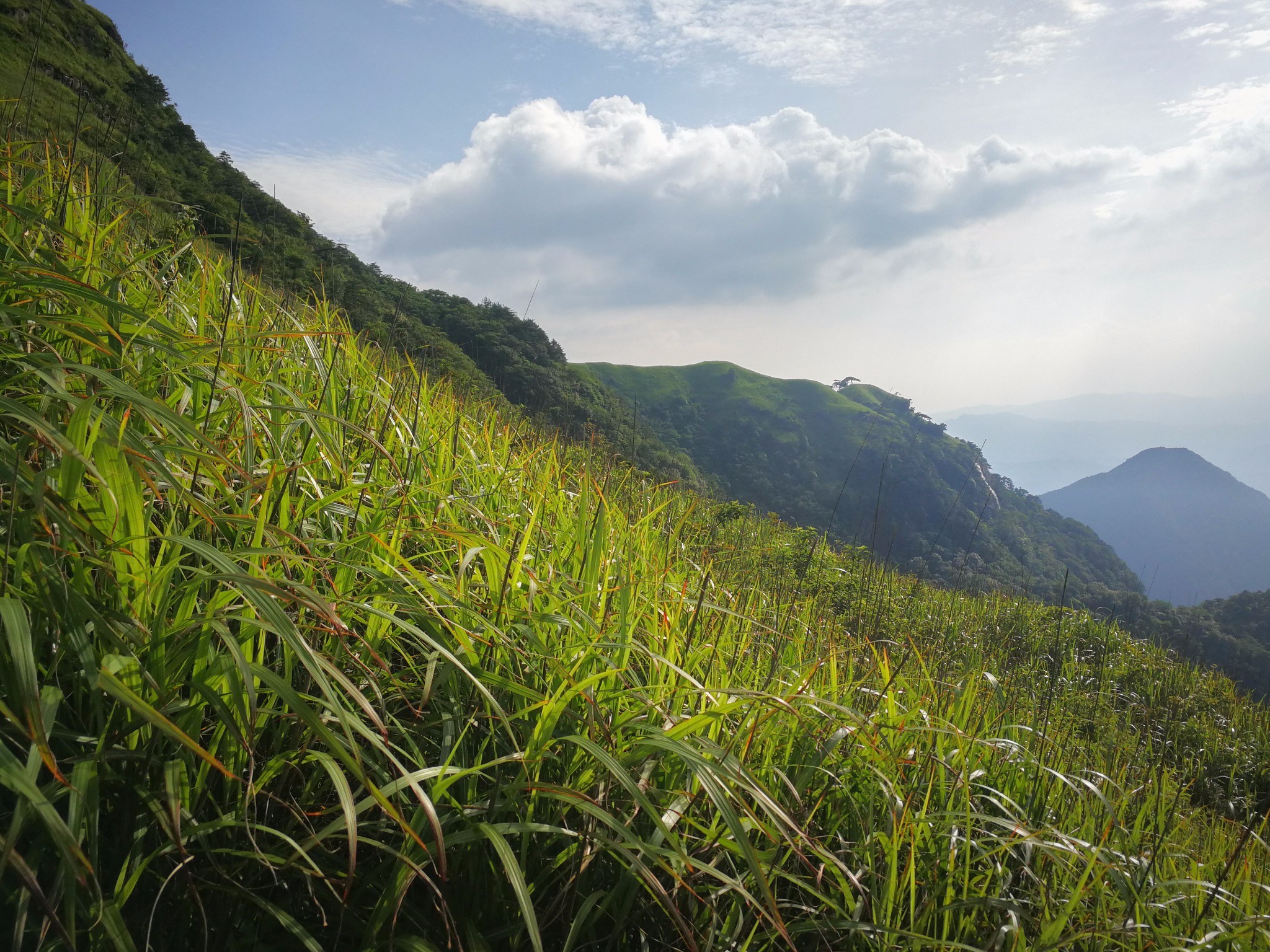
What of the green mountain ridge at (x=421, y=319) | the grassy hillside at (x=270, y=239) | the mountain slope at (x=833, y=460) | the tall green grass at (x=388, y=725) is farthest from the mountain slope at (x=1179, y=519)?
the tall green grass at (x=388, y=725)

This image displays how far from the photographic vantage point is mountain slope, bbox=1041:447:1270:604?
86750mm

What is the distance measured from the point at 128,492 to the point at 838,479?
87836 mm

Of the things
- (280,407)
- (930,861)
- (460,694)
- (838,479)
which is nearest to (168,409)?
(280,407)

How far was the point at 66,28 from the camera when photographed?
33500 millimetres

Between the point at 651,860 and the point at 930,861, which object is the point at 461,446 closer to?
the point at 651,860

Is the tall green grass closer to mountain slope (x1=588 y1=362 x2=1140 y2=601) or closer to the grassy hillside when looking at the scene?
the grassy hillside

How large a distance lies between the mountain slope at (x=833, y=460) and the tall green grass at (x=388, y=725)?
2109cm

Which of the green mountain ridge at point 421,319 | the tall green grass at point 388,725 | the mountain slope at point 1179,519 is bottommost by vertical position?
the tall green grass at point 388,725

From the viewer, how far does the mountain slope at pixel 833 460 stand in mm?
Answer: 40375

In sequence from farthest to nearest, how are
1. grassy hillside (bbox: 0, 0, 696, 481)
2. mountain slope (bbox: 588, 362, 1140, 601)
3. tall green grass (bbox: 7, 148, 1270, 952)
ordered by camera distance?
mountain slope (bbox: 588, 362, 1140, 601)
grassy hillside (bbox: 0, 0, 696, 481)
tall green grass (bbox: 7, 148, 1270, 952)

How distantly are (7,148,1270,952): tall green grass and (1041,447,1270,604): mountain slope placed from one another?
3237 inches

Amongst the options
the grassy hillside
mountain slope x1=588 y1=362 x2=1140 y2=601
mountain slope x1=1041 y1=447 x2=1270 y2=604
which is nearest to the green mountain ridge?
the grassy hillside

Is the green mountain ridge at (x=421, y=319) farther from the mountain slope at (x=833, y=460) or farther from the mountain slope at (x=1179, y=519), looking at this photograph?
the mountain slope at (x=1179, y=519)

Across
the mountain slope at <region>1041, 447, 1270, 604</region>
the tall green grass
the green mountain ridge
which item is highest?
the mountain slope at <region>1041, 447, 1270, 604</region>
